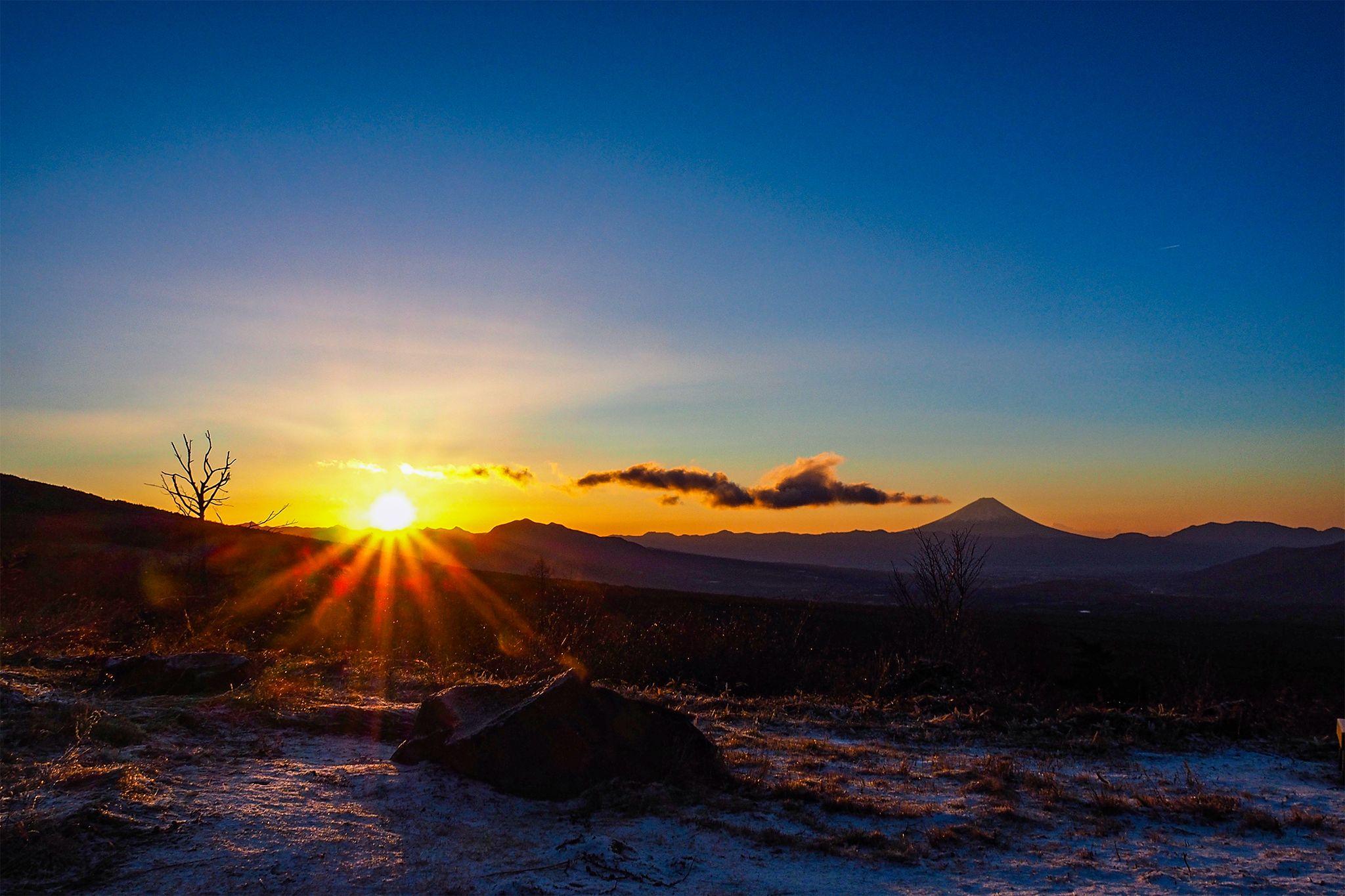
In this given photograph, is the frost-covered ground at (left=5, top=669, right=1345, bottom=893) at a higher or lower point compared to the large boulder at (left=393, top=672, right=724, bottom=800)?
lower

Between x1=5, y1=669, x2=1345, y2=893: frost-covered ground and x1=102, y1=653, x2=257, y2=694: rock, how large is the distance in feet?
2.87

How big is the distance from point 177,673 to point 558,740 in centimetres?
443

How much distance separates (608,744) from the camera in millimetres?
5980

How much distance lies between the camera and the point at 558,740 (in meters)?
5.80

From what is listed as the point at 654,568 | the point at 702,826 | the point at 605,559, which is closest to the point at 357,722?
the point at 702,826

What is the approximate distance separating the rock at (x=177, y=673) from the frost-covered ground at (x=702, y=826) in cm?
87

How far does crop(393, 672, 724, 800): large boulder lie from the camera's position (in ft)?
18.5

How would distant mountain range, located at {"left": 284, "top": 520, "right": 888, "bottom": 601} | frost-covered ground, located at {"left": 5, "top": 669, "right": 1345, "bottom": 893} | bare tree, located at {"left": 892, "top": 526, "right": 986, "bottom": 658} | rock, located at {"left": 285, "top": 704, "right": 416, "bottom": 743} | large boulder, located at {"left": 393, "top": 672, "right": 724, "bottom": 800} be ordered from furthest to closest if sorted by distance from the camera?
distant mountain range, located at {"left": 284, "top": 520, "right": 888, "bottom": 601}
bare tree, located at {"left": 892, "top": 526, "right": 986, "bottom": 658}
rock, located at {"left": 285, "top": 704, "right": 416, "bottom": 743}
large boulder, located at {"left": 393, "top": 672, "right": 724, "bottom": 800}
frost-covered ground, located at {"left": 5, "top": 669, "right": 1345, "bottom": 893}

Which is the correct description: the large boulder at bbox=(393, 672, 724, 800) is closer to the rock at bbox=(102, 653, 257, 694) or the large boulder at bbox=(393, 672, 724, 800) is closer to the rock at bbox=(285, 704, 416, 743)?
the rock at bbox=(285, 704, 416, 743)

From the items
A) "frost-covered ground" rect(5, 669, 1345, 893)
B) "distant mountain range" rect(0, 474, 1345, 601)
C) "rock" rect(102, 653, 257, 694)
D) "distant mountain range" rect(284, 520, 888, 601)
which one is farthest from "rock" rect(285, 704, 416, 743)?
"distant mountain range" rect(284, 520, 888, 601)

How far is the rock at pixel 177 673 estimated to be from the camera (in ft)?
25.0

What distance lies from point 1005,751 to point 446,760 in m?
5.30

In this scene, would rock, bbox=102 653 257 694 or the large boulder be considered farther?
rock, bbox=102 653 257 694

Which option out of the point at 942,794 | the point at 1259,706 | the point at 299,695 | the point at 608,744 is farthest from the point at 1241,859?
the point at 299,695
